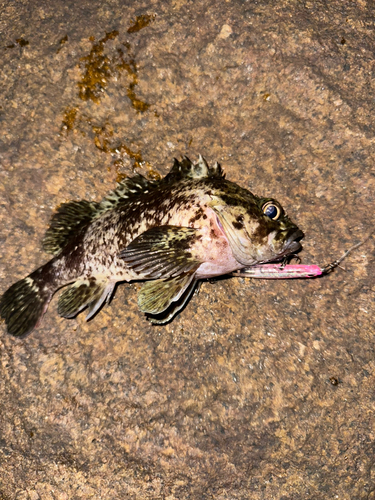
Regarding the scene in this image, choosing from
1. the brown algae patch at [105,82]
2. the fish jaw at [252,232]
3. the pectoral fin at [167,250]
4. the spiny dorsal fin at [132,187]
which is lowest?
the fish jaw at [252,232]

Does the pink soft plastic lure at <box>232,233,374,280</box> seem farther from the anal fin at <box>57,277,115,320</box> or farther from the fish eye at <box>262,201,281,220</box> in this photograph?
the anal fin at <box>57,277,115,320</box>

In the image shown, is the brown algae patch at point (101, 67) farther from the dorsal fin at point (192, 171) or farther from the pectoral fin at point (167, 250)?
the pectoral fin at point (167, 250)

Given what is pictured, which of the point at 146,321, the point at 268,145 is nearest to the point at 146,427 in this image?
the point at 146,321

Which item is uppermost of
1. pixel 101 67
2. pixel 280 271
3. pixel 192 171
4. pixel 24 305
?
pixel 101 67

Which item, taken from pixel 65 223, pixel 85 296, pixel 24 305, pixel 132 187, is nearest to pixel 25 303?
pixel 24 305

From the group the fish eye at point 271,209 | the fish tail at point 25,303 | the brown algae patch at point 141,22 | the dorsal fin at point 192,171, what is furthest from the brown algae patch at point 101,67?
the fish eye at point 271,209

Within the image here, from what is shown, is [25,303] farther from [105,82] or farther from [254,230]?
[105,82]

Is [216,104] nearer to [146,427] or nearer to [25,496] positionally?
[146,427]
